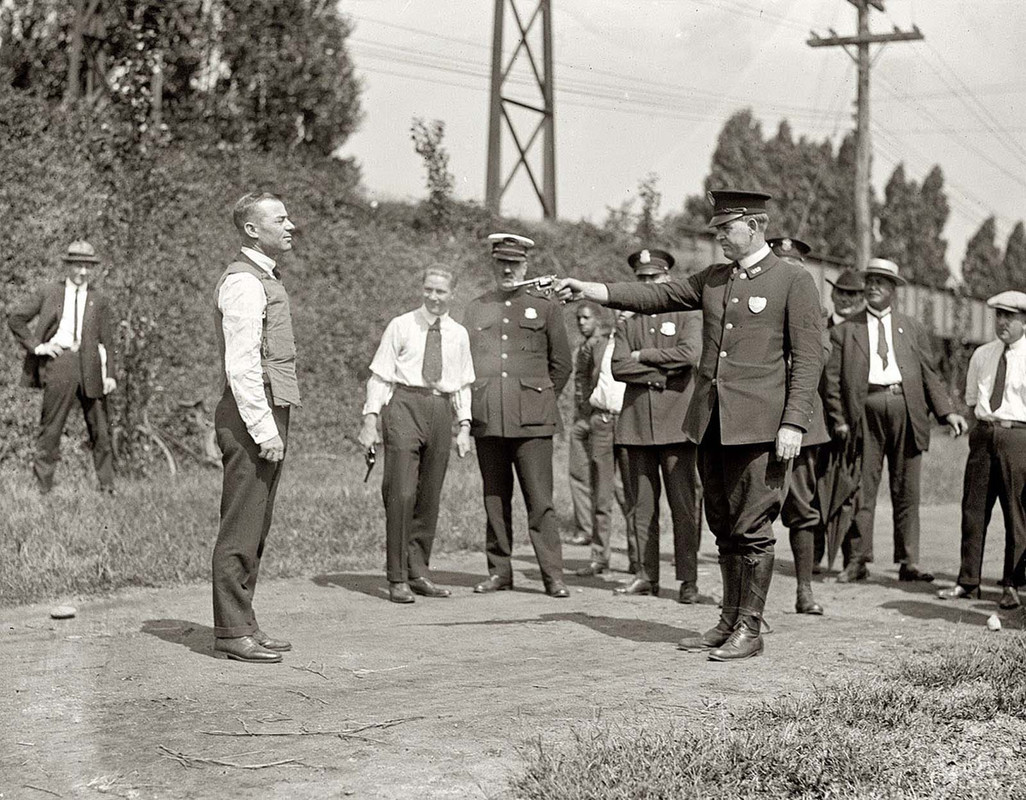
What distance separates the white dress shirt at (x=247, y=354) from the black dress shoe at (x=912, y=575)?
5573mm

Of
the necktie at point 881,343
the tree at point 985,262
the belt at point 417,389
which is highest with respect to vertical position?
the tree at point 985,262

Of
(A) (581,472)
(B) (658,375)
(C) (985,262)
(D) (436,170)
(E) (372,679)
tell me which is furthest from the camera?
(C) (985,262)

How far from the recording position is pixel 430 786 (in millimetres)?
4496

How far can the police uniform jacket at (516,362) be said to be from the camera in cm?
899

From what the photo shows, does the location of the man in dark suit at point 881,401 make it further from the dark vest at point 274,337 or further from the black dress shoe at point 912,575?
the dark vest at point 274,337

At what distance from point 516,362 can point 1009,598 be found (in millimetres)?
3675

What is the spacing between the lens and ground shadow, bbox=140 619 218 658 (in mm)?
7113

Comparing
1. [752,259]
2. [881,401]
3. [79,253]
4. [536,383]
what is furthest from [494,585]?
[79,253]

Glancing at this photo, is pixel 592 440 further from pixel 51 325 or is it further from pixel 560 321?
pixel 51 325

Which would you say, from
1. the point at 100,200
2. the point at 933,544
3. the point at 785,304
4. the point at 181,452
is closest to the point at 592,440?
the point at 933,544

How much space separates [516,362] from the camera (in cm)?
911

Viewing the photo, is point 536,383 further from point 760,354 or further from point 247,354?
point 247,354

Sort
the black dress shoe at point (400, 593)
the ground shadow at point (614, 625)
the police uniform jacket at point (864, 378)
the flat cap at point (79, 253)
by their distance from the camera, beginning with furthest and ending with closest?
the flat cap at point (79, 253)
the police uniform jacket at point (864, 378)
the black dress shoe at point (400, 593)
the ground shadow at point (614, 625)

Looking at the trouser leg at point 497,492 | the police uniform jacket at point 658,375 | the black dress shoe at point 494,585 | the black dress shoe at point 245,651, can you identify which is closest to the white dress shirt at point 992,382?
the police uniform jacket at point 658,375
